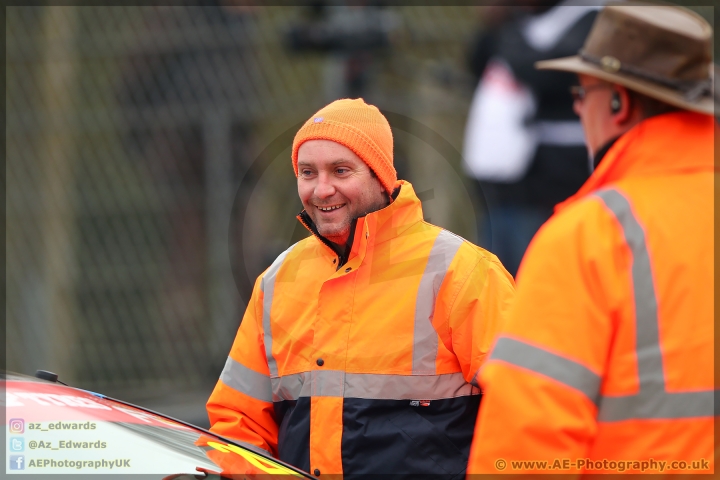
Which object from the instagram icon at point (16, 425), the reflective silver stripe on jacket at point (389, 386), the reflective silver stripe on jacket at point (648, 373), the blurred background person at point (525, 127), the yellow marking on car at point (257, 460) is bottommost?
the yellow marking on car at point (257, 460)

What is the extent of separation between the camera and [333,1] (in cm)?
570

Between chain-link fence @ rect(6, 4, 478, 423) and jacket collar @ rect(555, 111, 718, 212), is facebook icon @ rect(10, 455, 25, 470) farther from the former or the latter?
chain-link fence @ rect(6, 4, 478, 423)

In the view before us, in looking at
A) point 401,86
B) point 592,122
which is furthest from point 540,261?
point 401,86

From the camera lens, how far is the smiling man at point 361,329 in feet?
8.52

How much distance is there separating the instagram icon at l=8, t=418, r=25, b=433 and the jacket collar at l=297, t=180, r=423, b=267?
98 centimetres

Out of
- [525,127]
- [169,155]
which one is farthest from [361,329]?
[169,155]

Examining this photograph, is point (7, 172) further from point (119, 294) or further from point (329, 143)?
point (329, 143)

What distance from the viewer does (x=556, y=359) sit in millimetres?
1784

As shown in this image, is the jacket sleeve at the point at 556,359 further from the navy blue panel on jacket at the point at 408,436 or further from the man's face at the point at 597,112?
the navy blue panel on jacket at the point at 408,436

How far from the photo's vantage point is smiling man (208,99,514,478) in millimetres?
2598

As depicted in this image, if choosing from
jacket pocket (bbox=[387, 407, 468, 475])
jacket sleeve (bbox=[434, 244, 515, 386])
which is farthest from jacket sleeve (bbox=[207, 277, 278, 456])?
jacket sleeve (bbox=[434, 244, 515, 386])

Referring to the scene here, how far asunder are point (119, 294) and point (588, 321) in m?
4.73

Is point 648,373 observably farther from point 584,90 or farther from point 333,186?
point 333,186

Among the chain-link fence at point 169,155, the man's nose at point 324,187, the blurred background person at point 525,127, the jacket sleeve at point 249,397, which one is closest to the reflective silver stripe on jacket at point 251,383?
the jacket sleeve at point 249,397
